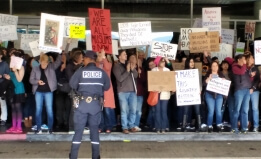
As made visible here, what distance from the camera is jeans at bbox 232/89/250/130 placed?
969cm

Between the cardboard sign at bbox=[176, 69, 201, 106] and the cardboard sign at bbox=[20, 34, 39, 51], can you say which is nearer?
the cardboard sign at bbox=[176, 69, 201, 106]

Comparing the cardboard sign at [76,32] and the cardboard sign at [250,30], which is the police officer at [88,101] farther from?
the cardboard sign at [250,30]

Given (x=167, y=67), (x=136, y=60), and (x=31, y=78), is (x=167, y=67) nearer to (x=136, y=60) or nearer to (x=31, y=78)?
(x=136, y=60)

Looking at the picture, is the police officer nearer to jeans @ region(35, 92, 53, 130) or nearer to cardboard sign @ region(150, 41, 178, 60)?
jeans @ region(35, 92, 53, 130)

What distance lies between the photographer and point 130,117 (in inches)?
381

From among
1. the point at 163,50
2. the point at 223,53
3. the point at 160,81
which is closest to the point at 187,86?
the point at 160,81

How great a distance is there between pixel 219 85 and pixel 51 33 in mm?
3745

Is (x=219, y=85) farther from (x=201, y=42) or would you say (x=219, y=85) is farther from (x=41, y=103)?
(x=41, y=103)

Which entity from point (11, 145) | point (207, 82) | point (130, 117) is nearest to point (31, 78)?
point (11, 145)

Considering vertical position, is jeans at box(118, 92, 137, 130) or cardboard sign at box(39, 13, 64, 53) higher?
cardboard sign at box(39, 13, 64, 53)

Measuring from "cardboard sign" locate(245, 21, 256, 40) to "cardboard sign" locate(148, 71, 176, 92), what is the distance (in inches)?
210

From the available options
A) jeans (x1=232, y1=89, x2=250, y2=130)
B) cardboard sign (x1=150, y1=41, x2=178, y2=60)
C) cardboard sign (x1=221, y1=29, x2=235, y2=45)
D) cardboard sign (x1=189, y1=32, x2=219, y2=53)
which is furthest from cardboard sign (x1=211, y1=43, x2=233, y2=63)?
cardboard sign (x1=150, y1=41, x2=178, y2=60)

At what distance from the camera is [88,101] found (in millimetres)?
7113

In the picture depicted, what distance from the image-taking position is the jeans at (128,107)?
31.1 feet
